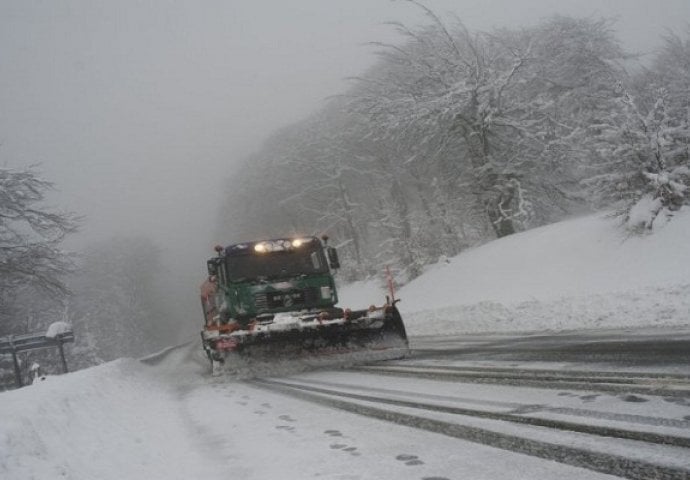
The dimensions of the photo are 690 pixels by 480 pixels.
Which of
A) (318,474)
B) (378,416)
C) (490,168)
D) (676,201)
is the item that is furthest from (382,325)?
(490,168)

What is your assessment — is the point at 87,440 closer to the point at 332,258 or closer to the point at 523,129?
the point at 332,258

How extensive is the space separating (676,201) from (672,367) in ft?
29.9

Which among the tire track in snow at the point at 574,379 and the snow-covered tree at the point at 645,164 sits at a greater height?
the snow-covered tree at the point at 645,164

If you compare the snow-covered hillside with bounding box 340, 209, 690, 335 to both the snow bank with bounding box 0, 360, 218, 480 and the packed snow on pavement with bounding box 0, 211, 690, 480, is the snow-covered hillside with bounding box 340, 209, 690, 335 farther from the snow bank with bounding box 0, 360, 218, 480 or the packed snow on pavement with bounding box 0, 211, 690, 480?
the snow bank with bounding box 0, 360, 218, 480

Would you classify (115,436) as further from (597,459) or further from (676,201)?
(676,201)

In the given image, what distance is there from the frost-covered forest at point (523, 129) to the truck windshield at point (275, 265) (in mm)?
6828

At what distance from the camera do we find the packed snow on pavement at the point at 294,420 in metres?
3.29

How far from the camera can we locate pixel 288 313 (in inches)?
407

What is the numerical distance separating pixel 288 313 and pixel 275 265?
145 cm

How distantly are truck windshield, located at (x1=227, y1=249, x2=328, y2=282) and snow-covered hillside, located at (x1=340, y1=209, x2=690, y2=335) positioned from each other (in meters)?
4.01

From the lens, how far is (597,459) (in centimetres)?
275

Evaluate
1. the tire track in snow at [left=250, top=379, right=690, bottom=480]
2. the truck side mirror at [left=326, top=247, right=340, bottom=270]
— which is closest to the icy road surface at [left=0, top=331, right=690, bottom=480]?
the tire track in snow at [left=250, top=379, right=690, bottom=480]

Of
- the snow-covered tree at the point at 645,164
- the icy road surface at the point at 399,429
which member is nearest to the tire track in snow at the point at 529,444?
the icy road surface at the point at 399,429

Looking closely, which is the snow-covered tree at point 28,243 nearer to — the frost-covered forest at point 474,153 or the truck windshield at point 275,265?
the frost-covered forest at point 474,153
